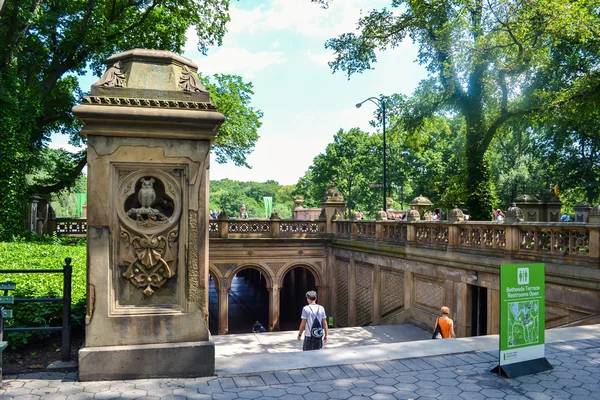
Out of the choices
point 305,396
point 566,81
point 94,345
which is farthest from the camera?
point 566,81

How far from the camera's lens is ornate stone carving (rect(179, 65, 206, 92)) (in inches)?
197

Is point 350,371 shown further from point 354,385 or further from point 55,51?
point 55,51

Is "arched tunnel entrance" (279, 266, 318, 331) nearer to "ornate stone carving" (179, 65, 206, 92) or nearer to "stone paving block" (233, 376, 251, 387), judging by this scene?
"stone paving block" (233, 376, 251, 387)

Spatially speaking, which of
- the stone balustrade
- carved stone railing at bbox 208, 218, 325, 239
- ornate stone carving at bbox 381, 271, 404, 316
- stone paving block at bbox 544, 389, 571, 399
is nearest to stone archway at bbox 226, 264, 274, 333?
carved stone railing at bbox 208, 218, 325, 239

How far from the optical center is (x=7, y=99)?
1838cm

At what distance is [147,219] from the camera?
4.91 m

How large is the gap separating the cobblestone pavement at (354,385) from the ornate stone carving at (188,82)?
2.99 metres

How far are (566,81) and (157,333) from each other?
33279 mm

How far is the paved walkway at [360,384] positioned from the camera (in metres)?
4.38

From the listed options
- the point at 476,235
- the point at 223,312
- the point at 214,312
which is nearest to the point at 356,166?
the point at 214,312

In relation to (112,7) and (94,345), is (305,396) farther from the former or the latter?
(112,7)

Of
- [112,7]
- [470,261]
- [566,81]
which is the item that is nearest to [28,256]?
[470,261]

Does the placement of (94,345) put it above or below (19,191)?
below

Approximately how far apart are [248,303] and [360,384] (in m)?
28.3
